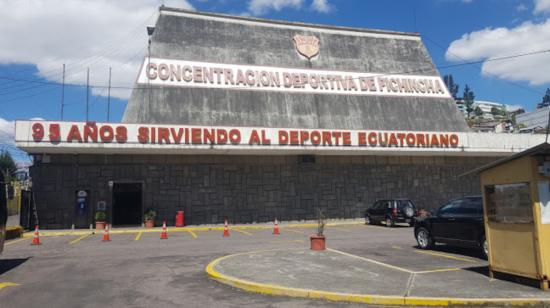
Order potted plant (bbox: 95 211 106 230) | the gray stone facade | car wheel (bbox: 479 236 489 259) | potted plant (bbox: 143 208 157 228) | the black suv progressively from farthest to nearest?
the gray stone facade, potted plant (bbox: 143 208 157 228), potted plant (bbox: 95 211 106 230), the black suv, car wheel (bbox: 479 236 489 259)

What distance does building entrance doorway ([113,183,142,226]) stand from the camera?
24.8m

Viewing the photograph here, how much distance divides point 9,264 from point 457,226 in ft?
41.7

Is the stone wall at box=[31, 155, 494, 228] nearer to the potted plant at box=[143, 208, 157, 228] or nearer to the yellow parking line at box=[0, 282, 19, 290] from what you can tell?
the potted plant at box=[143, 208, 157, 228]

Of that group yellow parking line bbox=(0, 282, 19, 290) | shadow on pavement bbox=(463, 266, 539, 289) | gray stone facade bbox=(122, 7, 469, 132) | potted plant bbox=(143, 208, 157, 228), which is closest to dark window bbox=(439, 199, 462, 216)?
shadow on pavement bbox=(463, 266, 539, 289)

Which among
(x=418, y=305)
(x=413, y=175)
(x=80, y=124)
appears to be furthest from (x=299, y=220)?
(x=418, y=305)

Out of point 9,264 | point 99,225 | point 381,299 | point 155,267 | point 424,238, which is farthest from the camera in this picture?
point 99,225

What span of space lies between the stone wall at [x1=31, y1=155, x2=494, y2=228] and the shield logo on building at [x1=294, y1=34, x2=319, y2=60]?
9.47 metres

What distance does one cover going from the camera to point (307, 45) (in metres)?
33.5

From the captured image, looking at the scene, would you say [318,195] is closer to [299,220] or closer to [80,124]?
[299,220]

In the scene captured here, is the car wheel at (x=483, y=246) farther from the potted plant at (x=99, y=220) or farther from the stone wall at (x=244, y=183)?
the potted plant at (x=99, y=220)

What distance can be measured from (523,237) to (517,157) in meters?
1.52

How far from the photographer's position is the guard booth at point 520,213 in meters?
7.88

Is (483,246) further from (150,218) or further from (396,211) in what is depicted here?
(150,218)

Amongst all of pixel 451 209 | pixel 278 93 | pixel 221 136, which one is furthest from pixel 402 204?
pixel 278 93
